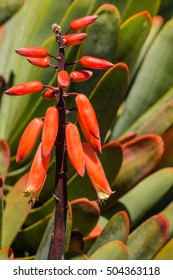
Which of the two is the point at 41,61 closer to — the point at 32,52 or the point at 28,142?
the point at 32,52

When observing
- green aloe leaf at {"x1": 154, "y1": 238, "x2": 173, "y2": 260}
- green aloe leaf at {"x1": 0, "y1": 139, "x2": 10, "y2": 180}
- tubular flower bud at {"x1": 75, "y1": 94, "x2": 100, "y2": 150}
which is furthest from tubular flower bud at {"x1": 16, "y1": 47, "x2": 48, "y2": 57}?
green aloe leaf at {"x1": 154, "y1": 238, "x2": 173, "y2": 260}

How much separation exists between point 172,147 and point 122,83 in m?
0.29

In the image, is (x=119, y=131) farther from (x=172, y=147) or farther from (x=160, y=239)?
(x=160, y=239)

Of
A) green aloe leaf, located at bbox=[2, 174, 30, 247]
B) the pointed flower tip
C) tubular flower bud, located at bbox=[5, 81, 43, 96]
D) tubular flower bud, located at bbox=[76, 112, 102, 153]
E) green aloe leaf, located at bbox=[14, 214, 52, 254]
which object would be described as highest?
→ the pointed flower tip

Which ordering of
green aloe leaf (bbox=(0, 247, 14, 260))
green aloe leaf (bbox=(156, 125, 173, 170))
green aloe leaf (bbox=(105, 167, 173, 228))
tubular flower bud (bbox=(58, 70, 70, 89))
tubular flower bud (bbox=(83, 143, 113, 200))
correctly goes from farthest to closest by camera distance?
green aloe leaf (bbox=(156, 125, 173, 170))
green aloe leaf (bbox=(105, 167, 173, 228))
green aloe leaf (bbox=(0, 247, 14, 260))
tubular flower bud (bbox=(83, 143, 113, 200))
tubular flower bud (bbox=(58, 70, 70, 89))

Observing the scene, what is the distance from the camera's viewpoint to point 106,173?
75.6 inches

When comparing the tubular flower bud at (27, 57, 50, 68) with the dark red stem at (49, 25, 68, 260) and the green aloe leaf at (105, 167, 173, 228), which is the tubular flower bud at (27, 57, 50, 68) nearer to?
the dark red stem at (49, 25, 68, 260)

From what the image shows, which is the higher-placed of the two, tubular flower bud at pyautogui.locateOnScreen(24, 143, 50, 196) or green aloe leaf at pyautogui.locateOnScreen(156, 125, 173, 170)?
tubular flower bud at pyautogui.locateOnScreen(24, 143, 50, 196)

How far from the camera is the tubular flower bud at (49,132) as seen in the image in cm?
138

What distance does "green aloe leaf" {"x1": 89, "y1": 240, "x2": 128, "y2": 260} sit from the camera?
1697 millimetres

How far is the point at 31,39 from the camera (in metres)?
2.29

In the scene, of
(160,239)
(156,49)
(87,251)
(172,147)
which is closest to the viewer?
(160,239)

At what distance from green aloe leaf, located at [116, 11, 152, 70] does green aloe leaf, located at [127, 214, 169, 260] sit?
0.53 metres

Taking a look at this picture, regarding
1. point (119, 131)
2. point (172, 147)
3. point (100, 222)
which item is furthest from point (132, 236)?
point (119, 131)
